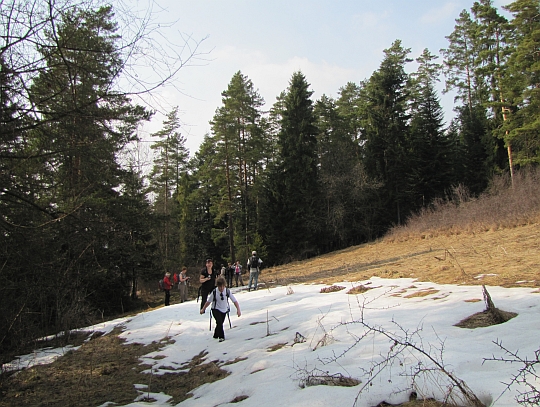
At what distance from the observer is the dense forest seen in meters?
3.40

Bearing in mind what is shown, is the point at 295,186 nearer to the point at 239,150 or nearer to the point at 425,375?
the point at 239,150

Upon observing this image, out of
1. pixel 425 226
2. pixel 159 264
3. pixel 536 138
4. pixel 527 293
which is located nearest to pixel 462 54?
pixel 536 138

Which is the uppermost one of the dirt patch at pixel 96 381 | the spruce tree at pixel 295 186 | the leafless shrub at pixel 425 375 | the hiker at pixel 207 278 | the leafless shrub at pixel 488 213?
the spruce tree at pixel 295 186

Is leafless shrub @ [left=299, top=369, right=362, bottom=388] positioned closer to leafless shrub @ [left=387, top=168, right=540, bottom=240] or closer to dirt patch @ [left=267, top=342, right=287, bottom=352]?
dirt patch @ [left=267, top=342, right=287, bottom=352]

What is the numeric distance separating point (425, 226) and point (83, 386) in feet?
76.7

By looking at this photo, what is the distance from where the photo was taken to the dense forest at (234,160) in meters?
3.40

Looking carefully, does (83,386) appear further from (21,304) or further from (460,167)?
(460,167)

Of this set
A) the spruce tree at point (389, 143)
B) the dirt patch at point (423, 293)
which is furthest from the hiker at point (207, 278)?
the spruce tree at point (389, 143)

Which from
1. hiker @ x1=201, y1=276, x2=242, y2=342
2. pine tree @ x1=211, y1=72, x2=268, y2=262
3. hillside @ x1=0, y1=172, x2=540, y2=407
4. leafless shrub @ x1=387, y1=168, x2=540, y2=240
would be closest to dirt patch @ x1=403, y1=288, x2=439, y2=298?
hillside @ x1=0, y1=172, x2=540, y2=407

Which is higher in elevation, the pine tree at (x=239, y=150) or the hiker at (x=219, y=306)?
the pine tree at (x=239, y=150)

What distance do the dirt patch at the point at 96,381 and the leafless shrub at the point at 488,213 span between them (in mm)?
17539

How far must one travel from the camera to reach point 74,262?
5031 mm

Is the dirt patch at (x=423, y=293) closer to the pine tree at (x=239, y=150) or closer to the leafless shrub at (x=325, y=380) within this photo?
the leafless shrub at (x=325, y=380)

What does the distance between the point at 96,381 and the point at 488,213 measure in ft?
67.6
